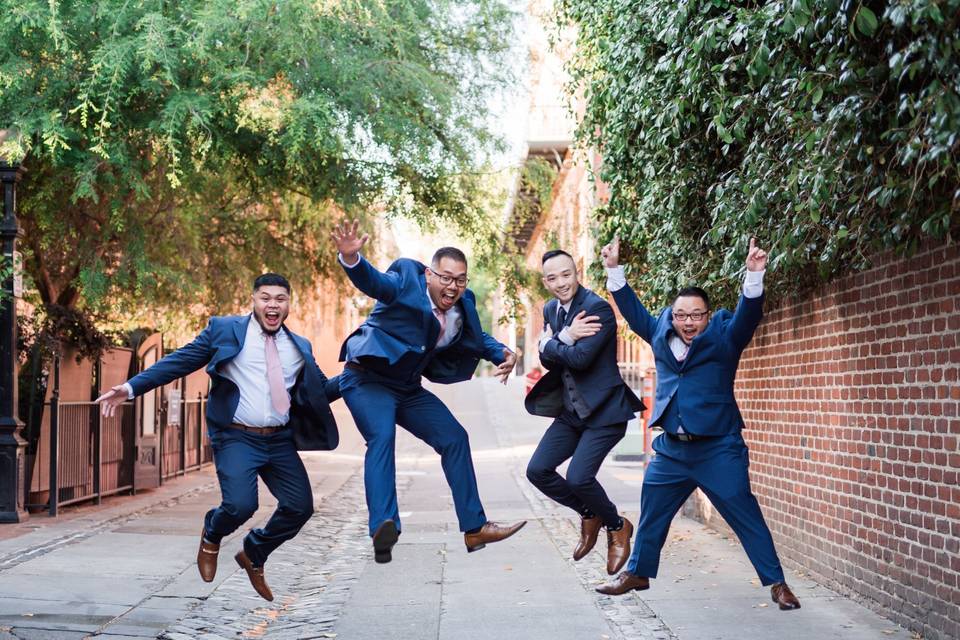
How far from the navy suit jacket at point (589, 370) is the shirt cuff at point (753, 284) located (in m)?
0.83

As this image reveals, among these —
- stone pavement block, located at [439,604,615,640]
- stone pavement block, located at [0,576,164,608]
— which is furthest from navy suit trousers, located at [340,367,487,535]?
stone pavement block, located at [0,576,164,608]

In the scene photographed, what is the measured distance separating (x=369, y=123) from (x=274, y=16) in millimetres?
1532

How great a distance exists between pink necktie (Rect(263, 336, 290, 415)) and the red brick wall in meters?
3.76

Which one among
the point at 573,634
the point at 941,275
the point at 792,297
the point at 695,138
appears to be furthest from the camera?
the point at 792,297

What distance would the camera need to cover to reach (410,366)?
7.01 m

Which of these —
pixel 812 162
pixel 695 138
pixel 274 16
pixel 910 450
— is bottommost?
pixel 910 450

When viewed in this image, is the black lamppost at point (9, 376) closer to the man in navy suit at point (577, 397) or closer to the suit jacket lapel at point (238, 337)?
the suit jacket lapel at point (238, 337)

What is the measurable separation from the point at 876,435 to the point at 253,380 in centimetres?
401

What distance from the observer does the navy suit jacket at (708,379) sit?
694cm

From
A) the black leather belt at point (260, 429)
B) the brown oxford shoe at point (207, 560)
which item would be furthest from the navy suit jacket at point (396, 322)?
the brown oxford shoe at point (207, 560)

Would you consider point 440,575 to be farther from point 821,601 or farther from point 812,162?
point 812,162

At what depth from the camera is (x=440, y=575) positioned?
1018 centimetres

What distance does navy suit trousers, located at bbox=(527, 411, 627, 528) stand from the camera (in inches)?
292

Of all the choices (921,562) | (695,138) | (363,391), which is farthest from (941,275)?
(363,391)
